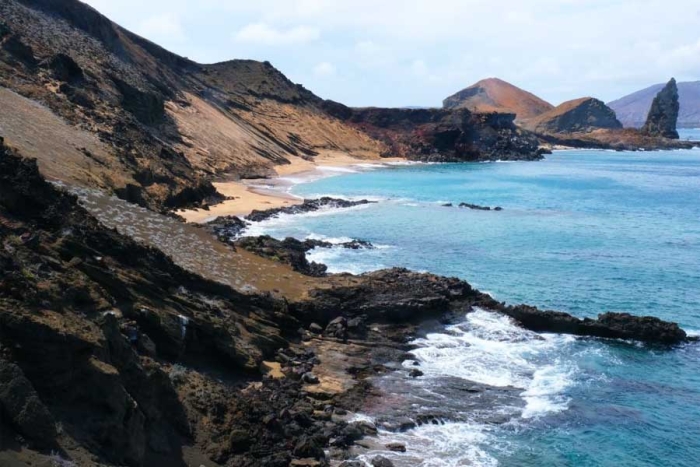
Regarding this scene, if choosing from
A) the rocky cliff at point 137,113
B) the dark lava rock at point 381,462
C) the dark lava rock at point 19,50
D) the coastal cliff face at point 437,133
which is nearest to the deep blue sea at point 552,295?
the dark lava rock at point 381,462

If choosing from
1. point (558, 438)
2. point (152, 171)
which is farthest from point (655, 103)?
point (558, 438)

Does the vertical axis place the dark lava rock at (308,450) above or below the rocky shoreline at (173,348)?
below

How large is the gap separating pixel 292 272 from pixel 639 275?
2012 cm

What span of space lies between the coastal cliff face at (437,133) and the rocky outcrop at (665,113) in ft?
234

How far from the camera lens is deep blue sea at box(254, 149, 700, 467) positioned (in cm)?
1772

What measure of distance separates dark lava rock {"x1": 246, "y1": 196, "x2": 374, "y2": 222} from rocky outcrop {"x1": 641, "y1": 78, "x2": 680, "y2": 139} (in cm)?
15602

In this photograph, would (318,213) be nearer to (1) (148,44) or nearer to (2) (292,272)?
(2) (292,272)

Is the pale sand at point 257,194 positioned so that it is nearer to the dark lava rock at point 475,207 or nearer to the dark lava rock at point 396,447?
the dark lava rock at point 475,207

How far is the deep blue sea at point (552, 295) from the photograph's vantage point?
17.7 m

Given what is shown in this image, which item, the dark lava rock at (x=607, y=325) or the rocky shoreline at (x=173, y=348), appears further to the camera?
the dark lava rock at (x=607, y=325)

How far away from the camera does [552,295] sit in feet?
103

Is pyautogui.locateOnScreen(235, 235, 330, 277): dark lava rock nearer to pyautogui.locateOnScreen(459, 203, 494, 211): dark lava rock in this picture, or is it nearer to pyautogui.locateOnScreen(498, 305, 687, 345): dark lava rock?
pyautogui.locateOnScreen(498, 305, 687, 345): dark lava rock

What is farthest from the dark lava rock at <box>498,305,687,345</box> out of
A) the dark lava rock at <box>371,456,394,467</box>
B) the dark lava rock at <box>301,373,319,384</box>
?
the dark lava rock at <box>371,456,394,467</box>

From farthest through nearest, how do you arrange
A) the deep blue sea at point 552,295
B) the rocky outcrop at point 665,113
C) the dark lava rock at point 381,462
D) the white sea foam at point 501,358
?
the rocky outcrop at point 665,113
the white sea foam at point 501,358
the deep blue sea at point 552,295
the dark lava rock at point 381,462
